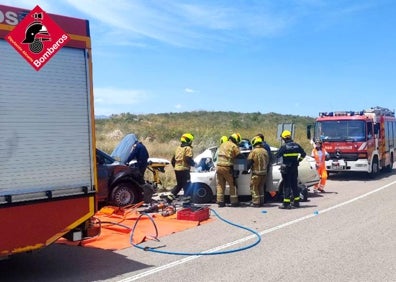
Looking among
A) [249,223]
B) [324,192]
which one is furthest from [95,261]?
[324,192]

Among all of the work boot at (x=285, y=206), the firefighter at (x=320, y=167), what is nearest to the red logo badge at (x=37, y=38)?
the work boot at (x=285, y=206)

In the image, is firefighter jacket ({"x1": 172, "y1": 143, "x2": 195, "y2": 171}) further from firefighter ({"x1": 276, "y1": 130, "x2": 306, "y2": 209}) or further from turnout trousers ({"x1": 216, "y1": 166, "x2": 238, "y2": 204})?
firefighter ({"x1": 276, "y1": 130, "x2": 306, "y2": 209})

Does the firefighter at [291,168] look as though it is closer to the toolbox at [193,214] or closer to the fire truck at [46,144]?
the toolbox at [193,214]

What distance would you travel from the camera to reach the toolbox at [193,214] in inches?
393

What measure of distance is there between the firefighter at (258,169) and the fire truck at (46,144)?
5.98 metres

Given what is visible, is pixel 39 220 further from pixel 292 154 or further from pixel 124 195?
pixel 292 154

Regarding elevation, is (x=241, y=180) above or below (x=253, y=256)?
above

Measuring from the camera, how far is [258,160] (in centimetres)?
1195

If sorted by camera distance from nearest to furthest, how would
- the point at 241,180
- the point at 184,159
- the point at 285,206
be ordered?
the point at 285,206, the point at 241,180, the point at 184,159

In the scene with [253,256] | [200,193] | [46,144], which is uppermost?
[46,144]

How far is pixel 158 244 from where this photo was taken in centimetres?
809

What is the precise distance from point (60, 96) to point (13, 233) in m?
1.80

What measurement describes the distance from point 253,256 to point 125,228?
9.66 feet

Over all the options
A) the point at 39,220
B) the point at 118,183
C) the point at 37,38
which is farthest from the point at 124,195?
the point at 37,38
